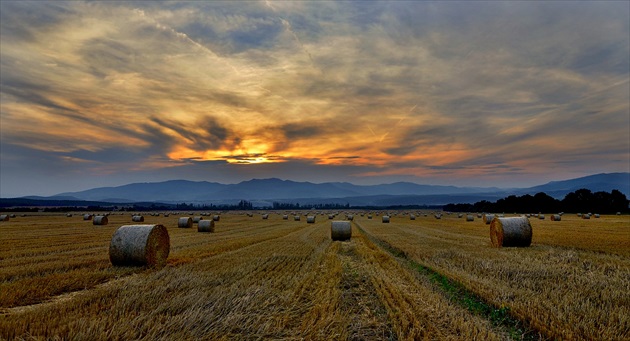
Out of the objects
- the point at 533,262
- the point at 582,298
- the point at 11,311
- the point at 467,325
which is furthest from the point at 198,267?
the point at 533,262

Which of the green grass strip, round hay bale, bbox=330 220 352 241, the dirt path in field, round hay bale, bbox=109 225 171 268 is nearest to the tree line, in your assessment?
round hay bale, bbox=330 220 352 241

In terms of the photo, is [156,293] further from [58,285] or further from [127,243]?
[127,243]

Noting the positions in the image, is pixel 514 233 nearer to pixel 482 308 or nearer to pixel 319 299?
pixel 482 308

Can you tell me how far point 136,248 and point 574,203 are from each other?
339 ft

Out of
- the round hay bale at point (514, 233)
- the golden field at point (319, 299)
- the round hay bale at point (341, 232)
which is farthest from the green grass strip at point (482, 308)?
the round hay bale at point (341, 232)

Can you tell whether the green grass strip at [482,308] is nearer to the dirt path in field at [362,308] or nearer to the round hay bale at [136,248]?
the dirt path in field at [362,308]

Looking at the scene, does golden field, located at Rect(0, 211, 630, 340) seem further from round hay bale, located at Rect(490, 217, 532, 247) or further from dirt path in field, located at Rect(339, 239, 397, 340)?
round hay bale, located at Rect(490, 217, 532, 247)

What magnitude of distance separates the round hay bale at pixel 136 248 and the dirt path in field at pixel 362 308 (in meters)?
7.19

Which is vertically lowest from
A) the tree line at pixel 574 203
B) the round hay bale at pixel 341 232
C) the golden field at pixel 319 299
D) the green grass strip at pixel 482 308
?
the green grass strip at pixel 482 308

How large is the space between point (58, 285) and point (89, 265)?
3.91 m

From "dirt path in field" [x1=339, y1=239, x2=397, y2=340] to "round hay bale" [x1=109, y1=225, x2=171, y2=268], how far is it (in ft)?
23.6

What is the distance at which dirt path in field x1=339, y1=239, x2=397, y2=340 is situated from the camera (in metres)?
6.47

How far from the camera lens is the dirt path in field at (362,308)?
6.47 metres

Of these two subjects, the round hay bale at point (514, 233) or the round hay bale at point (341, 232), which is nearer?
the round hay bale at point (514, 233)
